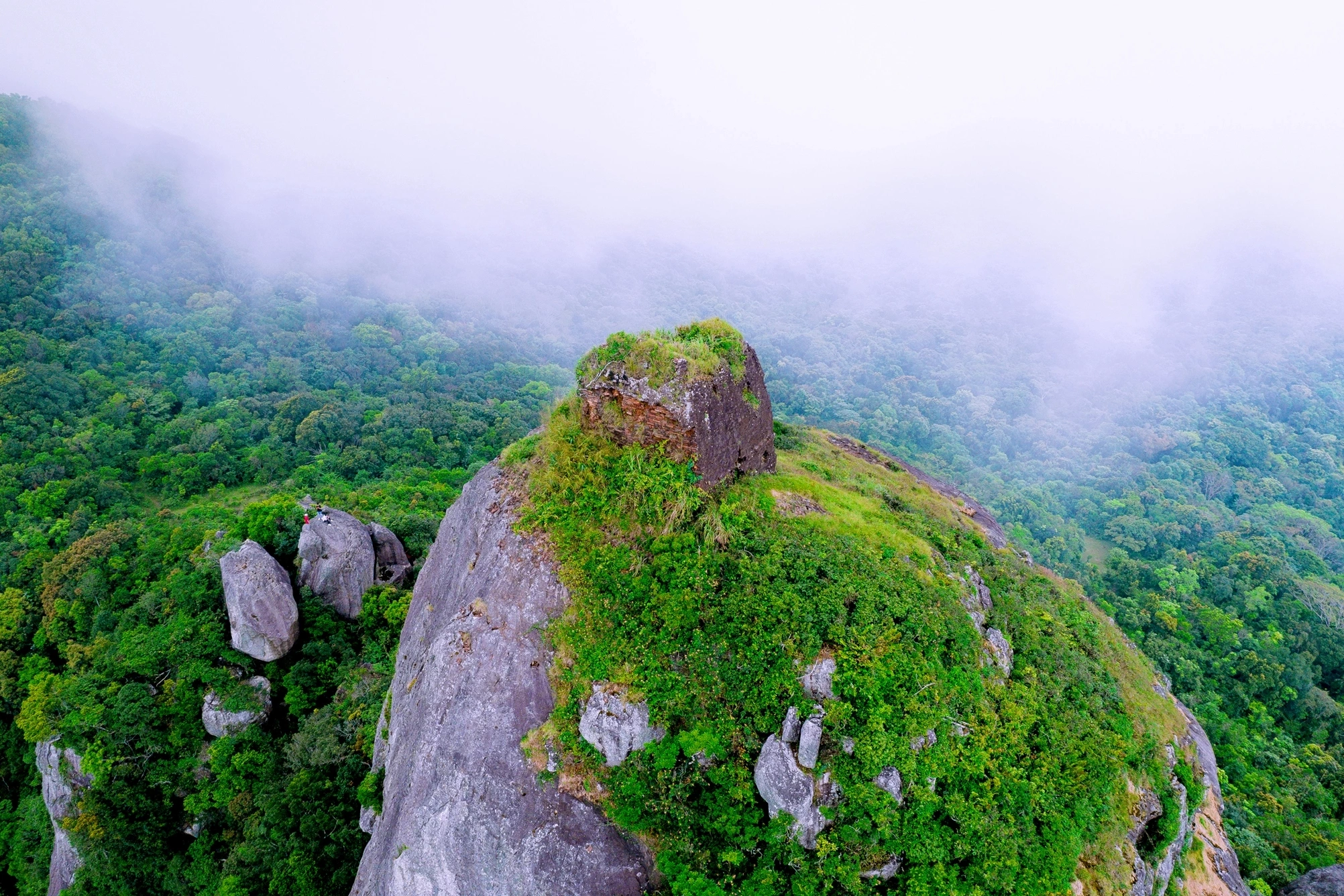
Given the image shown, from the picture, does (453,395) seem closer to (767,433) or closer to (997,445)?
(767,433)

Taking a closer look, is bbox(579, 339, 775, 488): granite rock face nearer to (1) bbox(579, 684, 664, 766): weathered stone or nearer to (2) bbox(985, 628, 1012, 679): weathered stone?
(1) bbox(579, 684, 664, 766): weathered stone

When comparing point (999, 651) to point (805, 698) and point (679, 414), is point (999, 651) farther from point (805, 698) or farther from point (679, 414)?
point (679, 414)

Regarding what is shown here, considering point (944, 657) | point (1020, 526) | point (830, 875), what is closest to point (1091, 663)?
point (944, 657)

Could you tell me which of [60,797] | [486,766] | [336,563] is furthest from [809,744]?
[60,797]

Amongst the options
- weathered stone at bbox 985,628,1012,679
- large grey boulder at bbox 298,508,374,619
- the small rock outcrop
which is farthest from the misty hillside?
the small rock outcrop

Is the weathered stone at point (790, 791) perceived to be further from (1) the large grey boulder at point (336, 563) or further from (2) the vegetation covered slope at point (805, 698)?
(1) the large grey boulder at point (336, 563)

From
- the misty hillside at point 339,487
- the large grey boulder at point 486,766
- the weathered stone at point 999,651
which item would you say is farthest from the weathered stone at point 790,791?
the weathered stone at point 999,651
